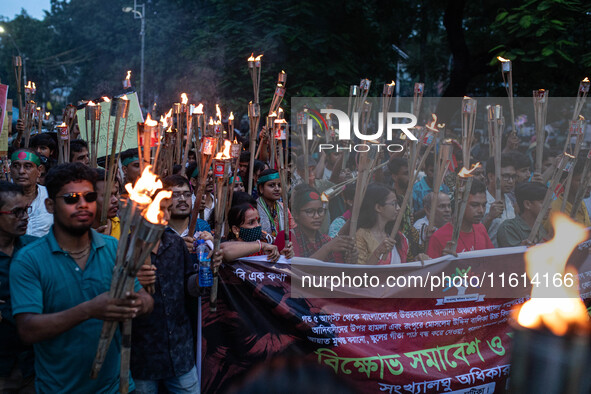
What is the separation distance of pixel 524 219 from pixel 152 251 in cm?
308

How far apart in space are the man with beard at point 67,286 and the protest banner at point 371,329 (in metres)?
0.93

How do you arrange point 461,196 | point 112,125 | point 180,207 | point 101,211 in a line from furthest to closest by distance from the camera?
1. point 112,125
2. point 461,196
3. point 180,207
4. point 101,211

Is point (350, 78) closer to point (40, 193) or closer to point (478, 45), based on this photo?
point (478, 45)

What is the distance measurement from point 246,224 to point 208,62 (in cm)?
800

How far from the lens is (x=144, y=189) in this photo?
207 cm

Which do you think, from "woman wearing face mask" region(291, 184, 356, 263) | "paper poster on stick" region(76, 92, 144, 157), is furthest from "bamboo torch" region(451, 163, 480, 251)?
"paper poster on stick" region(76, 92, 144, 157)

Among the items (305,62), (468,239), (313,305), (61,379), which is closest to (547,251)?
(468,239)

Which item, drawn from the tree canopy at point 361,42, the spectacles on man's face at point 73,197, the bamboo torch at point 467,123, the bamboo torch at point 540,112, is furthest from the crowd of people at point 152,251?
the tree canopy at point 361,42

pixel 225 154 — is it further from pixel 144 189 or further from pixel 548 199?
pixel 548 199

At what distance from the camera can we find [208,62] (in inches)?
438

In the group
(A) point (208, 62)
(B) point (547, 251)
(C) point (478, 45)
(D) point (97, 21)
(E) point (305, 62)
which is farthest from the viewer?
(D) point (97, 21)

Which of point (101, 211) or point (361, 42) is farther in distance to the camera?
point (361, 42)

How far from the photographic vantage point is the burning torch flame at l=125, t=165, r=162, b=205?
2.02 m

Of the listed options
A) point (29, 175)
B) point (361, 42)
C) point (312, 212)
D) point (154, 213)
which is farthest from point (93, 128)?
point (361, 42)
